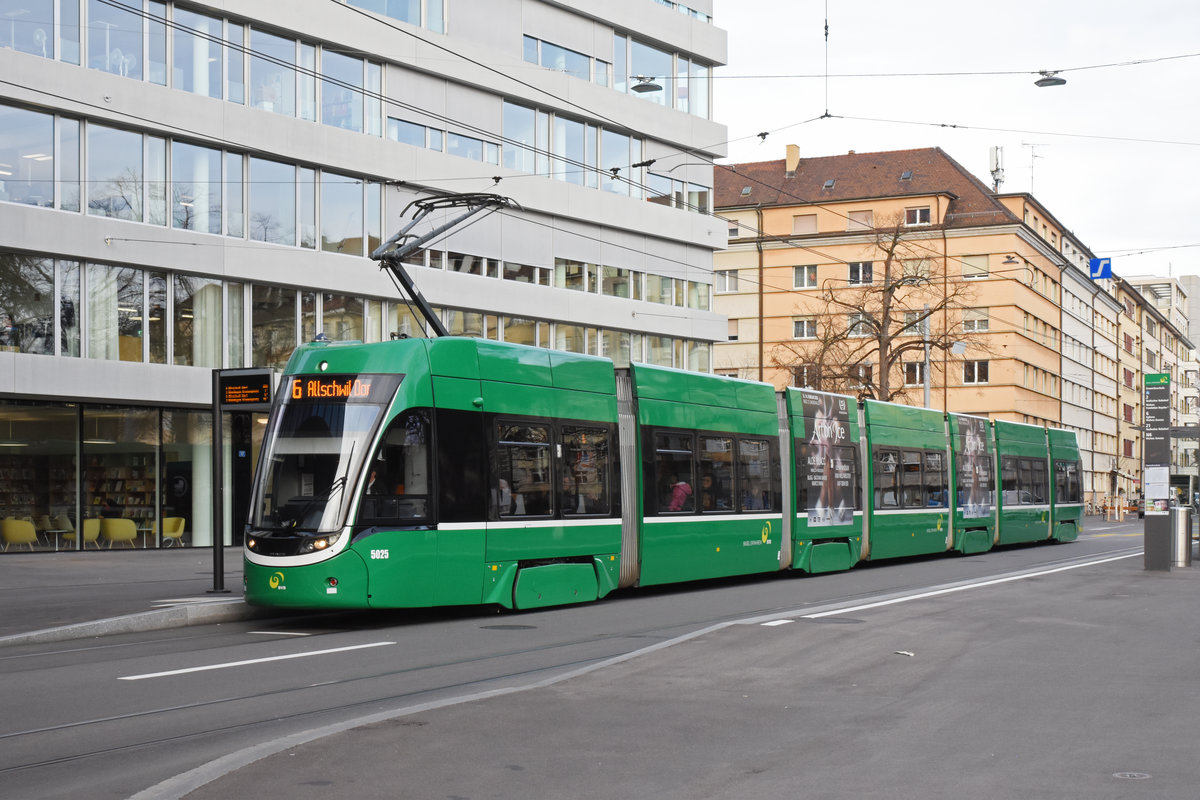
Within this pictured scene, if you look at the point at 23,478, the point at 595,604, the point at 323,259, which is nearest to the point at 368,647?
the point at 595,604

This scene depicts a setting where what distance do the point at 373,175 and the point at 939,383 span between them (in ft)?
163

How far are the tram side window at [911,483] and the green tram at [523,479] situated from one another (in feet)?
9.63

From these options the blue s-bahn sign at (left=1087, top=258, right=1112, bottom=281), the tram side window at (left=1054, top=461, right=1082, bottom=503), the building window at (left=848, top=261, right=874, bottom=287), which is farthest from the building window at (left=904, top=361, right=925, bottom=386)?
the blue s-bahn sign at (left=1087, top=258, right=1112, bottom=281)

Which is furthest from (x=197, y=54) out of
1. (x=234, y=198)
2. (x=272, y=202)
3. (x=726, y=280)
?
(x=726, y=280)

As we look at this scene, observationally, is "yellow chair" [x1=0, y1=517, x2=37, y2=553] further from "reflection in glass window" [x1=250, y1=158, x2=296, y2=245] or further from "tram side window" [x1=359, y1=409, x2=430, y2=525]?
"tram side window" [x1=359, y1=409, x2=430, y2=525]

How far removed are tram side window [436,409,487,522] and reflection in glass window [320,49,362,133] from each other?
19807mm

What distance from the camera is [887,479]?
27.6 metres

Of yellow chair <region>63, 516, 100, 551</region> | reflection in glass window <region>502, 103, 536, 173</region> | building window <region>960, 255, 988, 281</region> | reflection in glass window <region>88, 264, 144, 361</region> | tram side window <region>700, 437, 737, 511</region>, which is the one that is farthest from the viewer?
building window <region>960, 255, 988, 281</region>

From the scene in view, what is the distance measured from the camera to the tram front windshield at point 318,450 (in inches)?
568

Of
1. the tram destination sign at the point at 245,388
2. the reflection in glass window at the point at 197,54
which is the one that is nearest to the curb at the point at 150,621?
the tram destination sign at the point at 245,388

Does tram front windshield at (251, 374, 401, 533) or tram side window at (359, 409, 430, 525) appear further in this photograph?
tram side window at (359, 409, 430, 525)

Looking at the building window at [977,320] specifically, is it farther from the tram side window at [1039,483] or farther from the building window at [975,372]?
the tram side window at [1039,483]

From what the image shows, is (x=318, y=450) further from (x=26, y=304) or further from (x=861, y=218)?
(x=861, y=218)

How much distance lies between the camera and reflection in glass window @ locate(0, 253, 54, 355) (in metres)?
27.5
